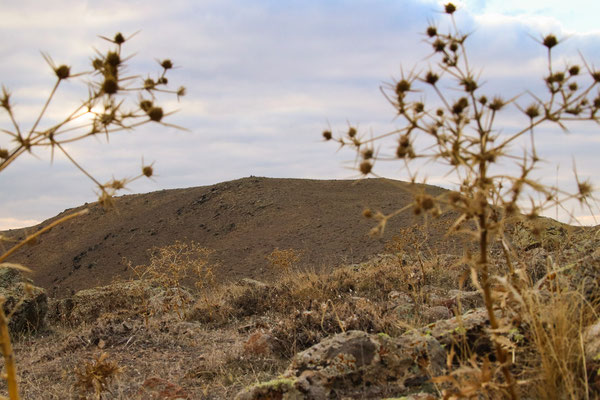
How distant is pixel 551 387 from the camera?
8.64 ft

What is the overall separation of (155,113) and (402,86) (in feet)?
3.21

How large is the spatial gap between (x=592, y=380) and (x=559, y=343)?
0.24 m

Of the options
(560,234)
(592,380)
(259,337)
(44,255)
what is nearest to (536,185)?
(592,380)

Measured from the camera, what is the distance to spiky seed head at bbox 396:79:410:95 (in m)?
2.23

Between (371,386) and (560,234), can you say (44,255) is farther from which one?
(371,386)

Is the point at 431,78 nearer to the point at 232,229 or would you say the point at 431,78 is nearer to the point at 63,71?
the point at 63,71

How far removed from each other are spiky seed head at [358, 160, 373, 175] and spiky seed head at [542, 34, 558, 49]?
3.54 ft

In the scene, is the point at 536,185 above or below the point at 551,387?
above

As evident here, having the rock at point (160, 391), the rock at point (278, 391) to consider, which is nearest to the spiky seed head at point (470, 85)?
the rock at point (278, 391)

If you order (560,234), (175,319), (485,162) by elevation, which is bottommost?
(175,319)

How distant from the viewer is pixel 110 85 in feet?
6.72

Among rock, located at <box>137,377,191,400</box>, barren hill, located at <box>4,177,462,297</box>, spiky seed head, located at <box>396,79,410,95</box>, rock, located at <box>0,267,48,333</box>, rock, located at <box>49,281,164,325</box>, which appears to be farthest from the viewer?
barren hill, located at <box>4,177,462,297</box>

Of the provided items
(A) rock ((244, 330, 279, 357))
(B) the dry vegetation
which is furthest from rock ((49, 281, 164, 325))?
(A) rock ((244, 330, 279, 357))

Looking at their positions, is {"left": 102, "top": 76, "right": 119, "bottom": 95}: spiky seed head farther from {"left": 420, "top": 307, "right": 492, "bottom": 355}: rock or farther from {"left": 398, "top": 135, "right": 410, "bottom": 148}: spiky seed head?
{"left": 420, "top": 307, "right": 492, "bottom": 355}: rock
